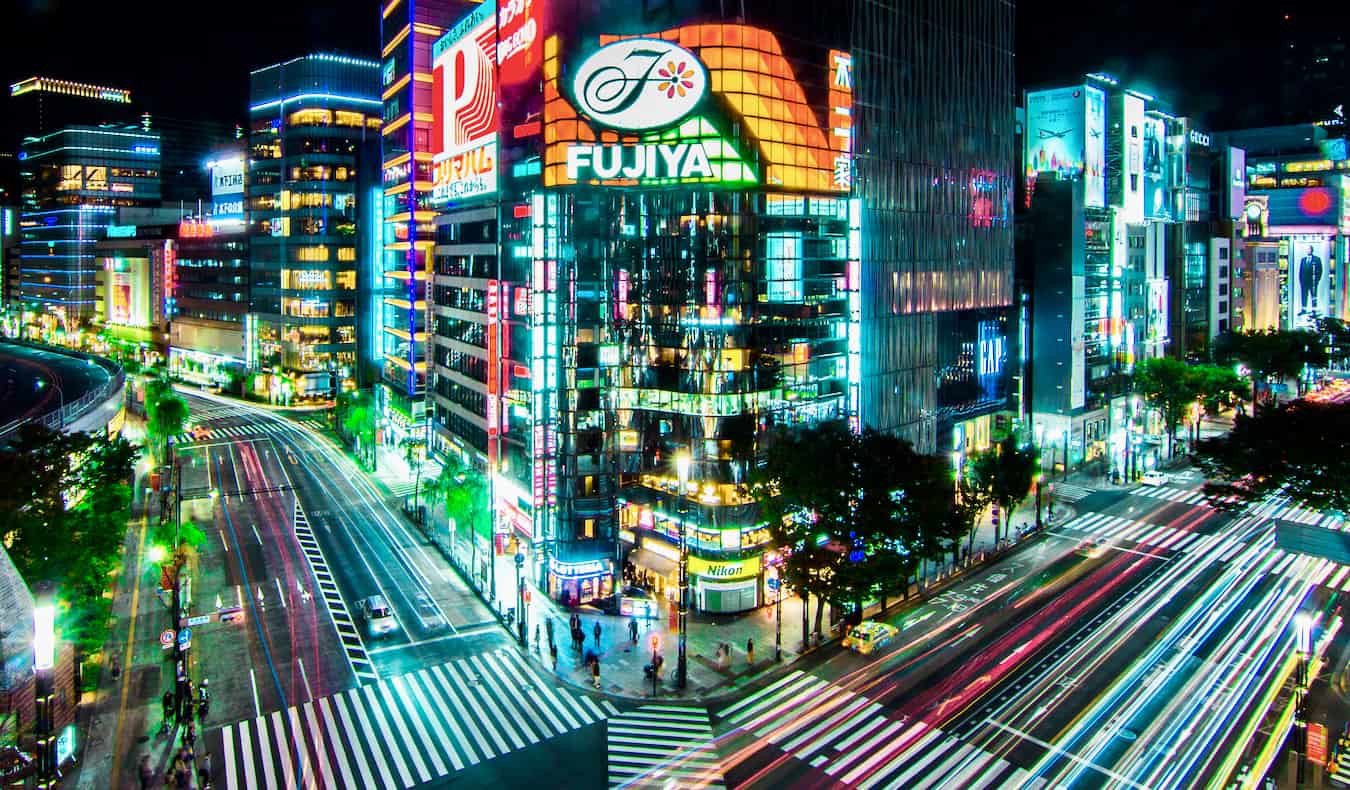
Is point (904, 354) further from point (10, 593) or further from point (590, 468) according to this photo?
point (10, 593)

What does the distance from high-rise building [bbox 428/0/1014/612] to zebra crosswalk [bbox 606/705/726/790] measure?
10880 mm

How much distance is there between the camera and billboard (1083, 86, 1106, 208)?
94.1m

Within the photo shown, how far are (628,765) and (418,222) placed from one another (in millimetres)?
79616

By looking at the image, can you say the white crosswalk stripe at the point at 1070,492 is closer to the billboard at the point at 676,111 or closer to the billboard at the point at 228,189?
the billboard at the point at 676,111

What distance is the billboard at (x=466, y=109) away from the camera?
2879 inches

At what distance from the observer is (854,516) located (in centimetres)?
4638

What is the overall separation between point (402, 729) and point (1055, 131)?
89327 mm

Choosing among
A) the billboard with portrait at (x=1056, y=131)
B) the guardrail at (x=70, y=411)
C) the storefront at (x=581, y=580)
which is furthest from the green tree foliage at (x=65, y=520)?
the billboard with portrait at (x=1056, y=131)

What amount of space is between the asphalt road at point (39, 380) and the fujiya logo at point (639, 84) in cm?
5490

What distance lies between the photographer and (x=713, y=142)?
53875 mm

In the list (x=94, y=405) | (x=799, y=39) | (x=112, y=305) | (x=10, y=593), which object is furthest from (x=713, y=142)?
(x=112, y=305)

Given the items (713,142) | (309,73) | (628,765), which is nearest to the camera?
(628,765)

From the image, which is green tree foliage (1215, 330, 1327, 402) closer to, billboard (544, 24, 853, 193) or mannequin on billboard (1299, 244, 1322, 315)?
mannequin on billboard (1299, 244, 1322, 315)

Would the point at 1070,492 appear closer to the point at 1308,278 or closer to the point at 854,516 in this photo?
the point at 854,516
